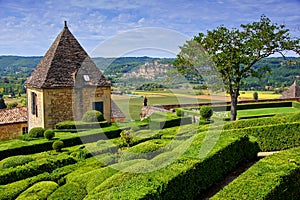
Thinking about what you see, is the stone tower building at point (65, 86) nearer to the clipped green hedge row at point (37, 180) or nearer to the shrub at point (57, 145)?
the shrub at point (57, 145)

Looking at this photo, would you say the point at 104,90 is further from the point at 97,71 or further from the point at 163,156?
the point at 163,156

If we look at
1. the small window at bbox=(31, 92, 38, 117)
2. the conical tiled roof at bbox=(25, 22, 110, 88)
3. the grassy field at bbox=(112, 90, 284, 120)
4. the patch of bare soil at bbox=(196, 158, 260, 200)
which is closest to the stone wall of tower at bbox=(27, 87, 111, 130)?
the small window at bbox=(31, 92, 38, 117)

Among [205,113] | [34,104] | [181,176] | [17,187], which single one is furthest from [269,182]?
[34,104]

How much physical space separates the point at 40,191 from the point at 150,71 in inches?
417

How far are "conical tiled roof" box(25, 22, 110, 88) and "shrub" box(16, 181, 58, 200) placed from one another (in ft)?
34.4

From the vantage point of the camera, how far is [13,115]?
24297 mm

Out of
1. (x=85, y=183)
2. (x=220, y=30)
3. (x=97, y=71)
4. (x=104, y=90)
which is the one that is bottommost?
(x=85, y=183)

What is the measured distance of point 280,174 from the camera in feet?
25.5

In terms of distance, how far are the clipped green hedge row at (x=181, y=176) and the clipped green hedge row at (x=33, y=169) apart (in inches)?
170

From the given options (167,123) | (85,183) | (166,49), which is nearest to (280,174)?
(85,183)

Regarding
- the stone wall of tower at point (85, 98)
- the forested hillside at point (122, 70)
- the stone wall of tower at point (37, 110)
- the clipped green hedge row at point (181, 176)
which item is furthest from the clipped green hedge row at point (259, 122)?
the stone wall of tower at point (37, 110)

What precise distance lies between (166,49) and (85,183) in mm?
6372

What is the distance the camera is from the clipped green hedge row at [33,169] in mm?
10520

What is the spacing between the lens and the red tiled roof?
23.3 m
